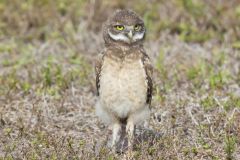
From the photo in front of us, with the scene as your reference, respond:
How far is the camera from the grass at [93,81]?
6363 millimetres

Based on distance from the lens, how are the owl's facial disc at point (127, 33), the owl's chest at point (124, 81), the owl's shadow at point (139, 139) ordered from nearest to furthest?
the owl's chest at point (124, 81) < the owl's facial disc at point (127, 33) < the owl's shadow at point (139, 139)

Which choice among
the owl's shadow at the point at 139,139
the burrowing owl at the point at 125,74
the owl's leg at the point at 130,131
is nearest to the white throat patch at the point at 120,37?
the burrowing owl at the point at 125,74

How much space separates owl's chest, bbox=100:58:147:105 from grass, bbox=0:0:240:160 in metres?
0.41

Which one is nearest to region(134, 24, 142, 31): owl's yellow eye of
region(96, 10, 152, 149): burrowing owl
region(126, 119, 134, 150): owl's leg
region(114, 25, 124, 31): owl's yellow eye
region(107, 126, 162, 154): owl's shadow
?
region(96, 10, 152, 149): burrowing owl

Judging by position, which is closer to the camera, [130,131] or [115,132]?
[130,131]

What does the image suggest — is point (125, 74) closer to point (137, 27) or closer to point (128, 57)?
point (128, 57)

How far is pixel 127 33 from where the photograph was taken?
250 inches

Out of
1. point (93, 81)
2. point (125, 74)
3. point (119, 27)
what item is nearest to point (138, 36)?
point (119, 27)

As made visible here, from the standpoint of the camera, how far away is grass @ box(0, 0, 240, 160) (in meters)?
6.36

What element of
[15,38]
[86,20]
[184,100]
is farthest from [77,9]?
[184,100]

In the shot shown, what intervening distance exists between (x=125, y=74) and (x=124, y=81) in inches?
2.4

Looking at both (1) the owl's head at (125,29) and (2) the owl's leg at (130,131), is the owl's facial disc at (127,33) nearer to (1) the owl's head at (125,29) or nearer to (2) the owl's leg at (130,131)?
(1) the owl's head at (125,29)

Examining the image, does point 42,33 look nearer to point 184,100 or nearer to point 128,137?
point 184,100

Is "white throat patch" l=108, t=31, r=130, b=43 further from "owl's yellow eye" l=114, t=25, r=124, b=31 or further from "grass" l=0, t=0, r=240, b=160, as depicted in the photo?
"grass" l=0, t=0, r=240, b=160
